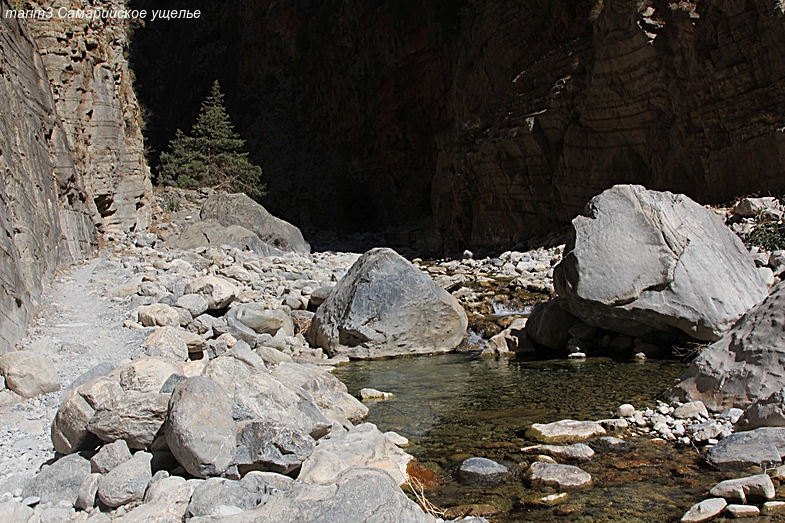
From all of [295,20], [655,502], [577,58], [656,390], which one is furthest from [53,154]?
[295,20]

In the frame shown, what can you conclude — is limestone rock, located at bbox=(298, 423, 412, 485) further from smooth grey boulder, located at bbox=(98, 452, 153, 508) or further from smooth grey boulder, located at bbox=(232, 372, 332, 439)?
smooth grey boulder, located at bbox=(98, 452, 153, 508)

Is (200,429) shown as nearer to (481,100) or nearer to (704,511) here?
→ (704,511)

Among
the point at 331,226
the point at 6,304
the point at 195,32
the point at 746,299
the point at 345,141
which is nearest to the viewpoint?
the point at 6,304

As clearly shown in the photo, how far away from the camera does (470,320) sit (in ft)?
35.0

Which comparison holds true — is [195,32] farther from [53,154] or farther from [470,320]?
[470,320]

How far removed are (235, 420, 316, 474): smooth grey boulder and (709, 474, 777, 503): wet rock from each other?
2.37 m

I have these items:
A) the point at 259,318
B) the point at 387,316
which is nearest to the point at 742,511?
the point at 387,316

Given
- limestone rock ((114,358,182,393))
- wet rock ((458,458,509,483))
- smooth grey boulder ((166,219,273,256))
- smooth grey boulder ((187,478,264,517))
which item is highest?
smooth grey boulder ((166,219,273,256))

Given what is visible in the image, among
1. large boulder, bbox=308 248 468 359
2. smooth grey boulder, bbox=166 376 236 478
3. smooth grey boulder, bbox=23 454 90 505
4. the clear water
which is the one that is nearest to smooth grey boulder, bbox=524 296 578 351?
the clear water

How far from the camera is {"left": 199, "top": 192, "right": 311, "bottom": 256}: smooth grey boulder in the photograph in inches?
741

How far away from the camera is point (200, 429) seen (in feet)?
13.0

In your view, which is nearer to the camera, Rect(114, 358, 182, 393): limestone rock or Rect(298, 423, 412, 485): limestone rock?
Rect(298, 423, 412, 485): limestone rock

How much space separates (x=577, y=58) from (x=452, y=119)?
8.74 meters

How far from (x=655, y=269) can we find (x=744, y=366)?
7.43ft
